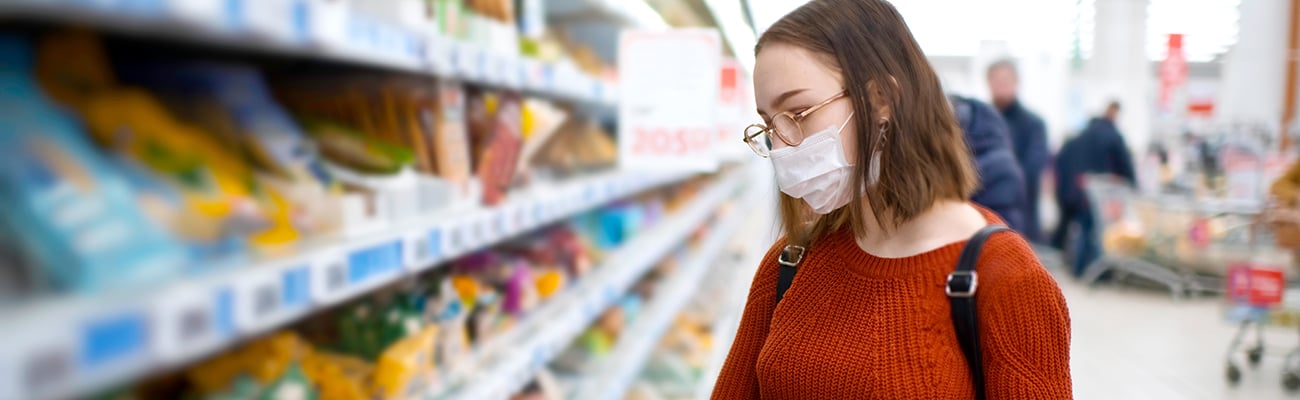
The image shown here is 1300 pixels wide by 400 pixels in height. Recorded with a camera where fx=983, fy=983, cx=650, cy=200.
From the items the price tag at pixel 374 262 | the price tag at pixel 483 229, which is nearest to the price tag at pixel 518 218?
the price tag at pixel 483 229

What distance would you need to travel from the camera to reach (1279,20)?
12.0 m

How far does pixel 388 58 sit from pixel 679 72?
1265mm

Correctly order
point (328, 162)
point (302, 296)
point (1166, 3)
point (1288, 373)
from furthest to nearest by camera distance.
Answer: point (1166, 3) → point (1288, 373) → point (328, 162) → point (302, 296)

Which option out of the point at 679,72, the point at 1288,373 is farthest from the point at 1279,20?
the point at 679,72

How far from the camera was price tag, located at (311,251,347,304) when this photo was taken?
1063 millimetres

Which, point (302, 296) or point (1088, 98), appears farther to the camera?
point (1088, 98)

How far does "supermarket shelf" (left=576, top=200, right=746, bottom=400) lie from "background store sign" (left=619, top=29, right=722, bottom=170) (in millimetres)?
646

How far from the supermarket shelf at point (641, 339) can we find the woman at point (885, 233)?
1398 millimetres

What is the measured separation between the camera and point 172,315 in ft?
2.59

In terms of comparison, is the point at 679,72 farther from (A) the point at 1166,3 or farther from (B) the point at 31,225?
(A) the point at 1166,3

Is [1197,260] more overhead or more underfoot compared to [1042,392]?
more underfoot

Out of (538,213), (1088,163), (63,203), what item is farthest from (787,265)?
(1088,163)

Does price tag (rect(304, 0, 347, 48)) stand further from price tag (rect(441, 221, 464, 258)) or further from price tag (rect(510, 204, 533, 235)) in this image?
price tag (rect(510, 204, 533, 235))

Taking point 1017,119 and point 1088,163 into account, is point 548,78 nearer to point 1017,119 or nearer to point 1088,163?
point 1017,119
